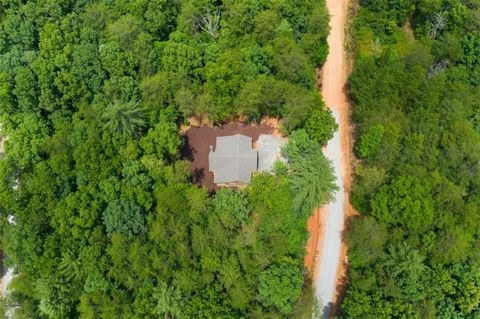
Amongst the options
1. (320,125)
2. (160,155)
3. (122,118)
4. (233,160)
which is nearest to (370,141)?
(320,125)

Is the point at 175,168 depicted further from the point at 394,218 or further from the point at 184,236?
the point at 394,218

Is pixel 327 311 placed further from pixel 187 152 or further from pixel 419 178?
pixel 187 152

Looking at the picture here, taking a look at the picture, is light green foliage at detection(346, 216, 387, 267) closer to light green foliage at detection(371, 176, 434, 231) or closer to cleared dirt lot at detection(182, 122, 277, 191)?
light green foliage at detection(371, 176, 434, 231)

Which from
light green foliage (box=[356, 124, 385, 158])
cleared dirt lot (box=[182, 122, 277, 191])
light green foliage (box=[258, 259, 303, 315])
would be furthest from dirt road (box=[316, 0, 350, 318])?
Answer: cleared dirt lot (box=[182, 122, 277, 191])

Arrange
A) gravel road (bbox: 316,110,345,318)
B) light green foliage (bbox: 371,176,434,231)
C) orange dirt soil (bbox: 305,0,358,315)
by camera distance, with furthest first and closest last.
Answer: orange dirt soil (bbox: 305,0,358,315) < gravel road (bbox: 316,110,345,318) < light green foliage (bbox: 371,176,434,231)

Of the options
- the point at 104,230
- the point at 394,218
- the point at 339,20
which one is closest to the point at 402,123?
the point at 394,218

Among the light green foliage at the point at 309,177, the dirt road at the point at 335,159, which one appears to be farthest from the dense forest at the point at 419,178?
the light green foliage at the point at 309,177
